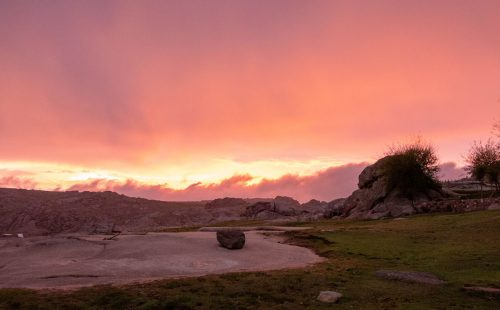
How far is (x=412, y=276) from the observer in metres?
20.2

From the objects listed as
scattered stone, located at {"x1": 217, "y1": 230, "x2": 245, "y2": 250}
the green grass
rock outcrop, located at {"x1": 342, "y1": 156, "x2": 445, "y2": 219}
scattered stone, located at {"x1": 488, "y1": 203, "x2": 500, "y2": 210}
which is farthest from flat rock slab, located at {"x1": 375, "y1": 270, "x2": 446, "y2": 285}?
rock outcrop, located at {"x1": 342, "y1": 156, "x2": 445, "y2": 219}

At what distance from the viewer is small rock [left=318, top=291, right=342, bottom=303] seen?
16.6 meters

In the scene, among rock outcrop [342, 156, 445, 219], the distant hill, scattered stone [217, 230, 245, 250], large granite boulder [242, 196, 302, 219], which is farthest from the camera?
the distant hill

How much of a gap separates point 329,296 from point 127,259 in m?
13.0

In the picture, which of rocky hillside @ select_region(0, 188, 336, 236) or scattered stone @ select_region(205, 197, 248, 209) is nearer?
rocky hillside @ select_region(0, 188, 336, 236)

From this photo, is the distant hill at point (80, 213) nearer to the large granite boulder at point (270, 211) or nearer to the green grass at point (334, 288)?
the large granite boulder at point (270, 211)

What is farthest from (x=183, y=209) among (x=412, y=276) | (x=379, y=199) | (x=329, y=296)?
(x=329, y=296)

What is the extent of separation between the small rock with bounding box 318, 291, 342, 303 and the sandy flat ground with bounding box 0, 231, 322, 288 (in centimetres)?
717

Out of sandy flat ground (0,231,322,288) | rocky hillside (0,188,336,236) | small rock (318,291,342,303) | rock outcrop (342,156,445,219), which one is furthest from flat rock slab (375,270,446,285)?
rocky hillside (0,188,336,236)

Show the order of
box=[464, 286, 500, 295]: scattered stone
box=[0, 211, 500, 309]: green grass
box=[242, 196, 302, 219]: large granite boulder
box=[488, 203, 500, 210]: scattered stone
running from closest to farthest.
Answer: box=[0, 211, 500, 309]: green grass → box=[464, 286, 500, 295]: scattered stone → box=[488, 203, 500, 210]: scattered stone → box=[242, 196, 302, 219]: large granite boulder

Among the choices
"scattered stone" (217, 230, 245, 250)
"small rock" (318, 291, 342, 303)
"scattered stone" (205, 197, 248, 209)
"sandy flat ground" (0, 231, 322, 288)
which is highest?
"scattered stone" (205, 197, 248, 209)

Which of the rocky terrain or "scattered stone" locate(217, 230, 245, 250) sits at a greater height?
the rocky terrain

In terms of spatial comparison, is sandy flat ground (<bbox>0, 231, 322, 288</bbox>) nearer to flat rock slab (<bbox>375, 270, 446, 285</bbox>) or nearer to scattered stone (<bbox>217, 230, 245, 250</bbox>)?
scattered stone (<bbox>217, 230, 245, 250</bbox>)

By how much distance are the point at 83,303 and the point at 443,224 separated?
31.2 meters
